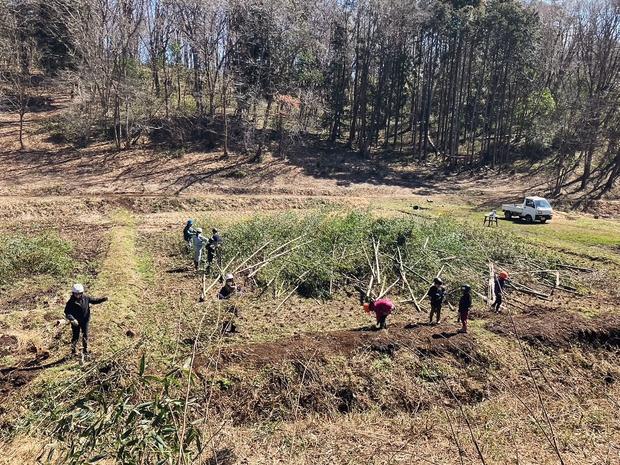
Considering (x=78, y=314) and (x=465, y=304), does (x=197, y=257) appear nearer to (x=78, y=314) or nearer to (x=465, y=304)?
(x=78, y=314)

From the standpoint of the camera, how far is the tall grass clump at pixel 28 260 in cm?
1362

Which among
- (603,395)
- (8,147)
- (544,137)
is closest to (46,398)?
(603,395)

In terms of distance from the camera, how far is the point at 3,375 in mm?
8516

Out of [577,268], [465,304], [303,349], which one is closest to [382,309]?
[465,304]

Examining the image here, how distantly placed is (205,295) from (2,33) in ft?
109

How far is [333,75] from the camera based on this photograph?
43906 mm

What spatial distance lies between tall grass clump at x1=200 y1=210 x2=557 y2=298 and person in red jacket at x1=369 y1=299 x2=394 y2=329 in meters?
2.48

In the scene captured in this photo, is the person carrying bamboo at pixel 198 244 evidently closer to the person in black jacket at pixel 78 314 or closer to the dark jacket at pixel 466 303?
the person in black jacket at pixel 78 314

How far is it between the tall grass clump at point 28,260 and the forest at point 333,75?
19.2m

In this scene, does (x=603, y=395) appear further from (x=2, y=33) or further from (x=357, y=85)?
(x=2, y=33)

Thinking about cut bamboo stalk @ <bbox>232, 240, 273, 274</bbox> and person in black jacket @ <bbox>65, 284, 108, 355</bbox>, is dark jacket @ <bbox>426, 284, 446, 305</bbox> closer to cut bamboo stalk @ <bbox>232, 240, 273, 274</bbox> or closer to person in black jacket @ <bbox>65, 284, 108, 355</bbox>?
cut bamboo stalk @ <bbox>232, 240, 273, 274</bbox>

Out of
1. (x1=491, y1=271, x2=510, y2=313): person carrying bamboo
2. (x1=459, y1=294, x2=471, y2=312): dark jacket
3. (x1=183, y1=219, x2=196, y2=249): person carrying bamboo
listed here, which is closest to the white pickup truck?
(x1=491, y1=271, x2=510, y2=313): person carrying bamboo

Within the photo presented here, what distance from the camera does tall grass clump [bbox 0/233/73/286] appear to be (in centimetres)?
1362

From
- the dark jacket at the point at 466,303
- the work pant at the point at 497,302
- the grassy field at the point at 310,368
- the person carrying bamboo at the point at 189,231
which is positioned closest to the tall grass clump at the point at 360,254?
the grassy field at the point at 310,368
